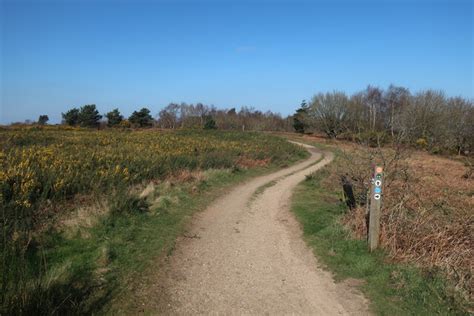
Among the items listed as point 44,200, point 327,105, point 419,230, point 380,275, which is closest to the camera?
point 380,275

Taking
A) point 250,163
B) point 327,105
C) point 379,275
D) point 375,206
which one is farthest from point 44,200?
point 327,105

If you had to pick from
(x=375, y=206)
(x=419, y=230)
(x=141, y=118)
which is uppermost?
(x=141, y=118)

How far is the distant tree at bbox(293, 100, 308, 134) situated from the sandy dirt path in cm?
6118

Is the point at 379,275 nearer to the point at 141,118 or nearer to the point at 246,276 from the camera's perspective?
the point at 246,276

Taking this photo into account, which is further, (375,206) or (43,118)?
(43,118)

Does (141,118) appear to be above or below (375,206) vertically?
above

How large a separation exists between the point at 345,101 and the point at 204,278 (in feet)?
196

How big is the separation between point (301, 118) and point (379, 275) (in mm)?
66487

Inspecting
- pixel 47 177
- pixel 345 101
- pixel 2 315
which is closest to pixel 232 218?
pixel 47 177

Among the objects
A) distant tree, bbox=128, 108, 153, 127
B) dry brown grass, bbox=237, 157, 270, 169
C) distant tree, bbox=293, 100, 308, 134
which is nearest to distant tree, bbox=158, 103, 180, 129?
distant tree, bbox=128, 108, 153, 127

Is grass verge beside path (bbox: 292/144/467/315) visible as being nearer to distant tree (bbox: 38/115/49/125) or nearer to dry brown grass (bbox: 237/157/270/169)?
dry brown grass (bbox: 237/157/270/169)

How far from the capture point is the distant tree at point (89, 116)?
72375 mm

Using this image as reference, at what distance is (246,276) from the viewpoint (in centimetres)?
659

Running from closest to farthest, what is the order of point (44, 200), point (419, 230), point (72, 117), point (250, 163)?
A: point (419, 230), point (44, 200), point (250, 163), point (72, 117)
